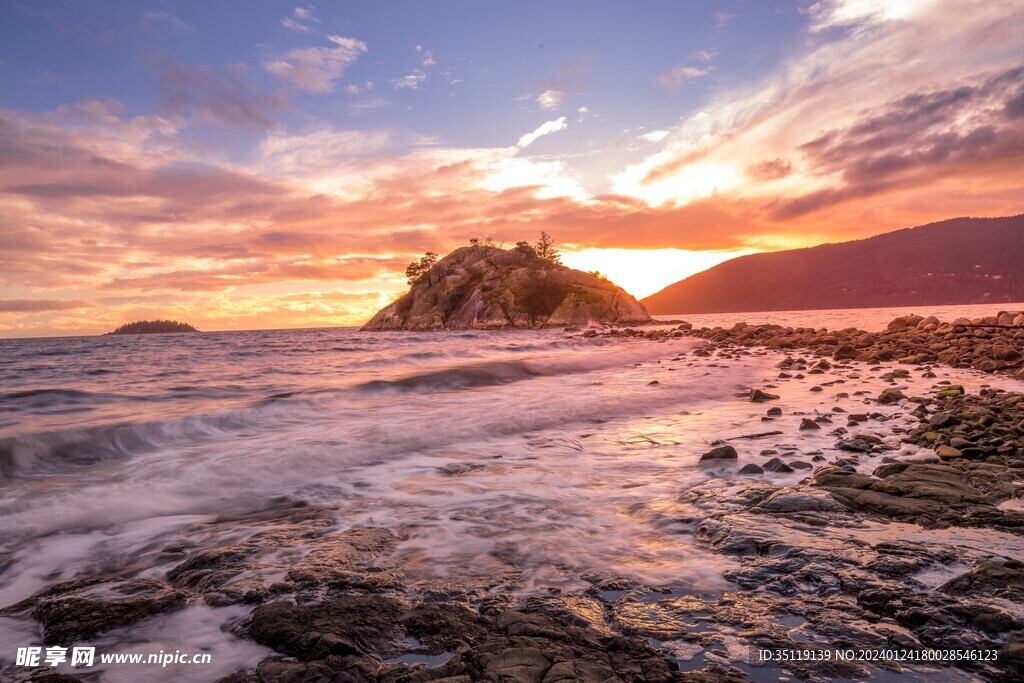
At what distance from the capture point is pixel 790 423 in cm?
849

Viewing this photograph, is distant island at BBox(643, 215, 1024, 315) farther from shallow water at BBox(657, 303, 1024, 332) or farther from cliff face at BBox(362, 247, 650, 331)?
cliff face at BBox(362, 247, 650, 331)

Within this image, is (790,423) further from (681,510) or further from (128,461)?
(128,461)

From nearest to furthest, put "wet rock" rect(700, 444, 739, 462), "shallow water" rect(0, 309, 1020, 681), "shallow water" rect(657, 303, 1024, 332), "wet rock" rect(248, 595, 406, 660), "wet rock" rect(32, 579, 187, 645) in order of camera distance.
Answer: "wet rock" rect(248, 595, 406, 660), "wet rock" rect(32, 579, 187, 645), "shallow water" rect(0, 309, 1020, 681), "wet rock" rect(700, 444, 739, 462), "shallow water" rect(657, 303, 1024, 332)

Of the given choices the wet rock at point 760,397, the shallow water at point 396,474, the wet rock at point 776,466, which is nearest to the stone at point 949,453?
the shallow water at point 396,474

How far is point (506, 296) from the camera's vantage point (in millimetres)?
88125

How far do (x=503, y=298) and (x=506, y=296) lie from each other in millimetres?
680

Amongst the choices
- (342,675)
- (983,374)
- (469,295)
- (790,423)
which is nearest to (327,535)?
(342,675)

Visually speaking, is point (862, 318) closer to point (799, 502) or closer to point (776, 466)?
point (776, 466)

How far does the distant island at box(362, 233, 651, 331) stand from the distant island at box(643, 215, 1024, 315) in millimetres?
103042

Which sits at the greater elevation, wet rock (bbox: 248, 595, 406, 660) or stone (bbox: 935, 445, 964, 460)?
wet rock (bbox: 248, 595, 406, 660)

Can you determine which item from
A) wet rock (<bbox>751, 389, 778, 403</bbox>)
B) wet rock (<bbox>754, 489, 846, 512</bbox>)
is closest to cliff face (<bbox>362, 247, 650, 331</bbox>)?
wet rock (<bbox>751, 389, 778, 403</bbox>)

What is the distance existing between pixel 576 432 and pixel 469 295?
286 feet

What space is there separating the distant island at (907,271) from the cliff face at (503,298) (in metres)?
104

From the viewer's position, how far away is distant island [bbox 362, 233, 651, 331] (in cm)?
8406
